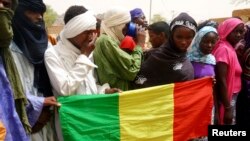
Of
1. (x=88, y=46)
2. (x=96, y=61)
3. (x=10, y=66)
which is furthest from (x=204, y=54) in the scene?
(x=10, y=66)

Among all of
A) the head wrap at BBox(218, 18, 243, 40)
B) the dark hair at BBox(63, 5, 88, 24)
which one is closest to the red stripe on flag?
the head wrap at BBox(218, 18, 243, 40)

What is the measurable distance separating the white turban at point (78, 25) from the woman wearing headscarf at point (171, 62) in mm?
1014

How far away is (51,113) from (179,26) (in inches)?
68.9

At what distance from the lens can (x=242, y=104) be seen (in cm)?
514

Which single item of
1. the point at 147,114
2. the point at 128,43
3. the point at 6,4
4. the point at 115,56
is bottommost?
the point at 147,114

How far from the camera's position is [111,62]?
3.53 metres

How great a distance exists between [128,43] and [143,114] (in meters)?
0.75

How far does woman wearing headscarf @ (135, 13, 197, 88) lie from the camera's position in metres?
3.85

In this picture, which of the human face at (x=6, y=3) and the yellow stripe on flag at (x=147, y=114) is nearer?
the human face at (x=6, y=3)

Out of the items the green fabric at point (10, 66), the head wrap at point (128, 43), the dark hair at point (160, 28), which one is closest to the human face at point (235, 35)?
the dark hair at point (160, 28)

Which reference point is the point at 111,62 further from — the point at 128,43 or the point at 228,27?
the point at 228,27

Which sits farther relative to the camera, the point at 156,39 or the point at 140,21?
the point at 156,39

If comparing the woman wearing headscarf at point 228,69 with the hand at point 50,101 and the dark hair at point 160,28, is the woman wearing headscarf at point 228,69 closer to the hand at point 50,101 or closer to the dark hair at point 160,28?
the dark hair at point 160,28

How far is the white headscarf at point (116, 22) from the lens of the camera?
3.80m
